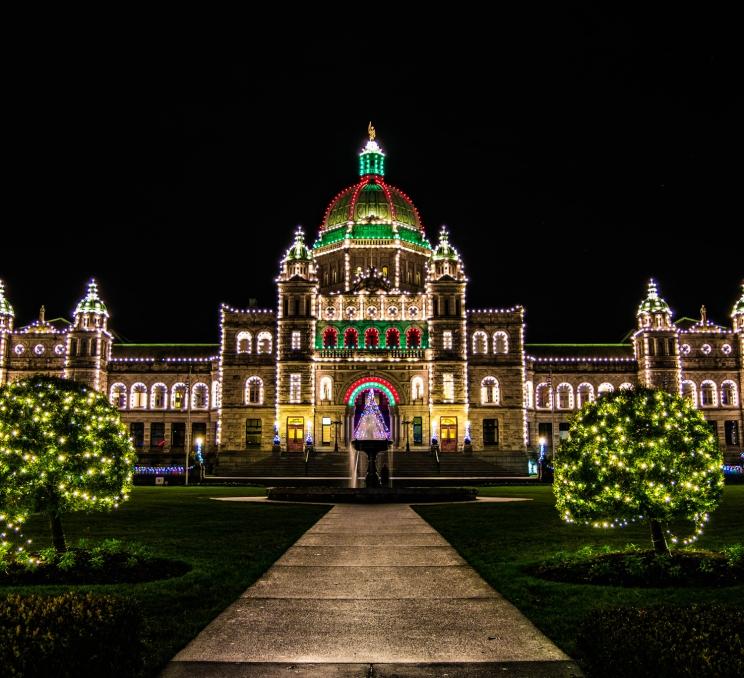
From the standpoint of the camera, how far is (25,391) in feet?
53.9

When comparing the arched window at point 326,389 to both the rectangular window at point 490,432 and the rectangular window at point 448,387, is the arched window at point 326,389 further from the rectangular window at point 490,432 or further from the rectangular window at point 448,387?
the rectangular window at point 490,432

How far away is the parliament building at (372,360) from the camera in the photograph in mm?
75938

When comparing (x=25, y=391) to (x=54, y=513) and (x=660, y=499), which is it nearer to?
(x=54, y=513)

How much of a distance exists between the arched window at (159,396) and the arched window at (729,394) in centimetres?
5899

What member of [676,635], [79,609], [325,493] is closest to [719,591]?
[676,635]

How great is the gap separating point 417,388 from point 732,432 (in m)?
34.3

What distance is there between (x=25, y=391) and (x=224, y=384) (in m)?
63.4

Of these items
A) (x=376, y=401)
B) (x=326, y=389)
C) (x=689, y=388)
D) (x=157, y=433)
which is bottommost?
(x=157, y=433)

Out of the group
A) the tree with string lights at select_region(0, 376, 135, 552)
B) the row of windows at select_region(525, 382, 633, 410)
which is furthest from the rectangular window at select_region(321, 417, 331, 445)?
the tree with string lights at select_region(0, 376, 135, 552)

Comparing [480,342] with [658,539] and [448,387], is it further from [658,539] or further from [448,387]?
[658,539]

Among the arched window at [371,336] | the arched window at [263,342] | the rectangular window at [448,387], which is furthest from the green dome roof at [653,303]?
the arched window at [263,342]

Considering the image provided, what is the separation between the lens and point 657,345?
270 feet

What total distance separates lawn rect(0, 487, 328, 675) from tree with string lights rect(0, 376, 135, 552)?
2360mm

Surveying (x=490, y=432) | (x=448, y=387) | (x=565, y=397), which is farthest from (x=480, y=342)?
(x=565, y=397)
